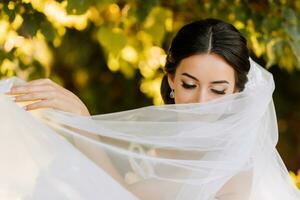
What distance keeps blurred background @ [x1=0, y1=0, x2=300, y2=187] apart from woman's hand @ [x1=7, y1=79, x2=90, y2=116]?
2.13 ft

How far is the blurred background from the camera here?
303 centimetres

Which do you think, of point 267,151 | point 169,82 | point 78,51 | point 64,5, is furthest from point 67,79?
point 267,151

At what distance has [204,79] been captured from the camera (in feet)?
7.94

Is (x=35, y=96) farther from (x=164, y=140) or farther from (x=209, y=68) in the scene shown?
(x=209, y=68)

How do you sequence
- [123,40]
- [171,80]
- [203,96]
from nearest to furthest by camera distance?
[203,96] → [171,80] → [123,40]

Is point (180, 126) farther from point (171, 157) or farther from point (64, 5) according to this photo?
point (64, 5)

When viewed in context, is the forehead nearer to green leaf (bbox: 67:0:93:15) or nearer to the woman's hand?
the woman's hand

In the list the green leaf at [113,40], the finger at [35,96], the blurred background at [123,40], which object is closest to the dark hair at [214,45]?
the blurred background at [123,40]

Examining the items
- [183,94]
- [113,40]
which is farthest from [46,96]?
[113,40]

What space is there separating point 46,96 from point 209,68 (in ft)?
1.90

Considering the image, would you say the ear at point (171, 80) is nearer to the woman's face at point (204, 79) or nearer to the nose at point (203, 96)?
the woman's face at point (204, 79)

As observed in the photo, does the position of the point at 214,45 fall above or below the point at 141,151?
above

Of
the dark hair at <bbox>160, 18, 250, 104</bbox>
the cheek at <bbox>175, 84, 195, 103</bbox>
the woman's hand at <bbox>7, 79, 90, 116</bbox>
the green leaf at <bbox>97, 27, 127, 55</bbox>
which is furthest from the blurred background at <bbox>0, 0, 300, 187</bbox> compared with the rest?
the woman's hand at <bbox>7, 79, 90, 116</bbox>

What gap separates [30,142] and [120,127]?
305 mm
